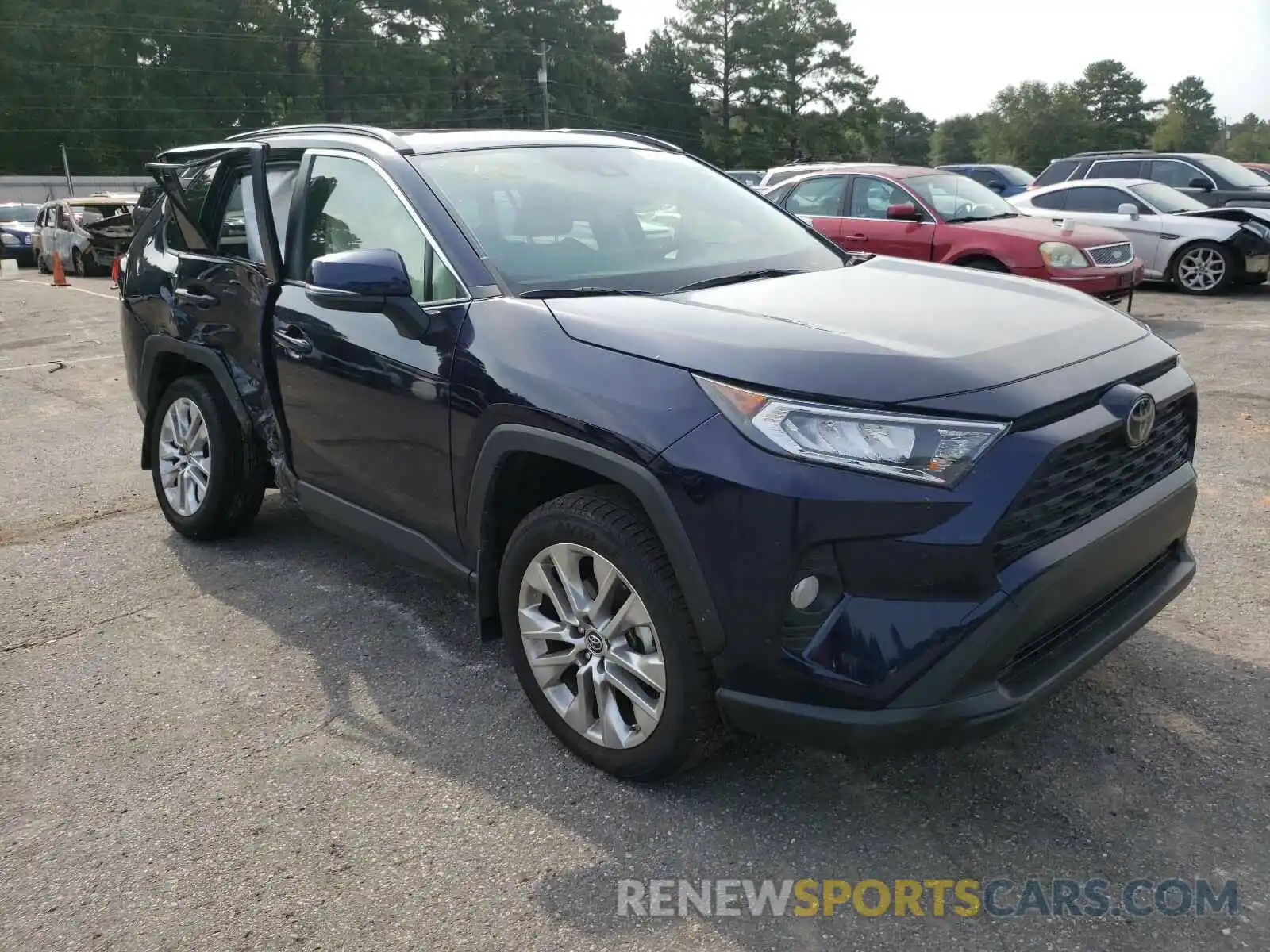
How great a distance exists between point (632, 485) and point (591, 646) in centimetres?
53

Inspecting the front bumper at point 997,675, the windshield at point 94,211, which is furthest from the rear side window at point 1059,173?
the windshield at point 94,211

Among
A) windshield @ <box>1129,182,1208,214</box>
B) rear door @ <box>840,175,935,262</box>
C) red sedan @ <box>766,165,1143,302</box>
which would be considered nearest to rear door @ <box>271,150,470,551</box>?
red sedan @ <box>766,165,1143,302</box>

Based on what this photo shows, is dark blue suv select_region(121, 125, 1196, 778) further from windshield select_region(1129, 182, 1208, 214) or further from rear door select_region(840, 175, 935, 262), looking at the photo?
windshield select_region(1129, 182, 1208, 214)

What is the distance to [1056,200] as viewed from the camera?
13539 millimetres

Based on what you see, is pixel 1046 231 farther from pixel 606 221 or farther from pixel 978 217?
pixel 606 221

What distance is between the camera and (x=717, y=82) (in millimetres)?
82250

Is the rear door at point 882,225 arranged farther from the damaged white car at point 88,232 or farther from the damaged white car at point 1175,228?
the damaged white car at point 88,232

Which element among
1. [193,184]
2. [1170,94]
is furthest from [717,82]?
[193,184]

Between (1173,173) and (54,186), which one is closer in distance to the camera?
(1173,173)

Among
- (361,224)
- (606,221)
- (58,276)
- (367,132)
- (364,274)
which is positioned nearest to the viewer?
(364,274)

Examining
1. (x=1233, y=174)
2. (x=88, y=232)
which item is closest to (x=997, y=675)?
(x=1233, y=174)

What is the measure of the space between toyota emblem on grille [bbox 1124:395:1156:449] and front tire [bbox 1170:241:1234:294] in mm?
11587

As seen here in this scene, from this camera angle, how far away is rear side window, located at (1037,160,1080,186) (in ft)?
51.4

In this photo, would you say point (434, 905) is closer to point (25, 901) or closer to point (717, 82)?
point (25, 901)
